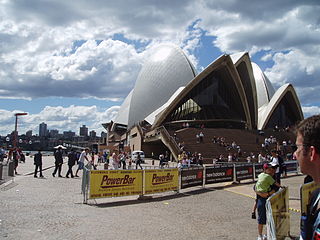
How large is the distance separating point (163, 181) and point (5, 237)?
7.04 m

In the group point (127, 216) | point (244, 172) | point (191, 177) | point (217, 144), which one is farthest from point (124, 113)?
point (127, 216)

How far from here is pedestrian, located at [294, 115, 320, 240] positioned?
69.6 inches

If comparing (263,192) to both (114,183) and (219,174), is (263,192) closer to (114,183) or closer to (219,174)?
(114,183)

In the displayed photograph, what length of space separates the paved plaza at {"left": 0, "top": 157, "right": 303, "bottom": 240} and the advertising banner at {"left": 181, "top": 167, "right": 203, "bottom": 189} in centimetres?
95

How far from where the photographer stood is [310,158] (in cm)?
187

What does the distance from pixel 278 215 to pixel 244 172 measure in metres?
12.4

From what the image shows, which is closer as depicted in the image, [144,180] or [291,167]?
[144,180]

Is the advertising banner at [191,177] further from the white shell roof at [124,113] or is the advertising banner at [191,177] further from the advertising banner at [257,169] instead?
the white shell roof at [124,113]

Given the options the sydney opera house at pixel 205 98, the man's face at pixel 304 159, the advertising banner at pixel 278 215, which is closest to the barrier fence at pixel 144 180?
the advertising banner at pixel 278 215

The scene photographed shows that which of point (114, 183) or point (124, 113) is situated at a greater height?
point (124, 113)

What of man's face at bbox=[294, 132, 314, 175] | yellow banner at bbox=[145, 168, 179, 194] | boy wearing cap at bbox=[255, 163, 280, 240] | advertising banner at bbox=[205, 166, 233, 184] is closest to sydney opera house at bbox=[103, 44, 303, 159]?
advertising banner at bbox=[205, 166, 233, 184]

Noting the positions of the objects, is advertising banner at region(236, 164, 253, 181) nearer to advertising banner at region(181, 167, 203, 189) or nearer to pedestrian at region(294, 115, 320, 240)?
advertising banner at region(181, 167, 203, 189)

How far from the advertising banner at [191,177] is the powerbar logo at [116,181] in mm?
3015

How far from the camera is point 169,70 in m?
68.9
